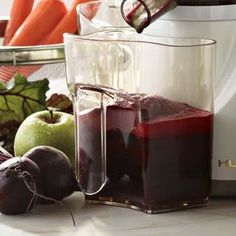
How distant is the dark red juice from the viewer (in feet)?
2.45

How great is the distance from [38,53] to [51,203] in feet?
0.81

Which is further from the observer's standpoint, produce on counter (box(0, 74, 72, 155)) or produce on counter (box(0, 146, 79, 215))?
produce on counter (box(0, 74, 72, 155))

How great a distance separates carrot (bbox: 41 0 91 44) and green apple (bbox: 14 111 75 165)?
0.98 feet

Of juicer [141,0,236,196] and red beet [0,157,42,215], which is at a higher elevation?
juicer [141,0,236,196]

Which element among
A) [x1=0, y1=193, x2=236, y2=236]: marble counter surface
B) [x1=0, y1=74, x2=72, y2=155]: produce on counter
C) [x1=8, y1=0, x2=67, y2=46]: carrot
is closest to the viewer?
[x1=0, y1=193, x2=236, y2=236]: marble counter surface

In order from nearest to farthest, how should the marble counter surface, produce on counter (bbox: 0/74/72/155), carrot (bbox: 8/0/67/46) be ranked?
the marble counter surface, produce on counter (bbox: 0/74/72/155), carrot (bbox: 8/0/67/46)

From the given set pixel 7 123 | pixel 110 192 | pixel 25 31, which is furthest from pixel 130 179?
pixel 25 31

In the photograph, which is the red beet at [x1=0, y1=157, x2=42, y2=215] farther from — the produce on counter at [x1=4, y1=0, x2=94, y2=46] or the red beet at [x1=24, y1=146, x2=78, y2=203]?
the produce on counter at [x1=4, y1=0, x2=94, y2=46]

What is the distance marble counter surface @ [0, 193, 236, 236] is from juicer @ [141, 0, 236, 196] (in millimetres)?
37

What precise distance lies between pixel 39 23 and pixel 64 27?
0.03m

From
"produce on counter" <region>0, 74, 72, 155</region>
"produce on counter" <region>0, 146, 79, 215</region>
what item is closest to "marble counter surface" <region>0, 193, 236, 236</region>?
"produce on counter" <region>0, 146, 79, 215</region>

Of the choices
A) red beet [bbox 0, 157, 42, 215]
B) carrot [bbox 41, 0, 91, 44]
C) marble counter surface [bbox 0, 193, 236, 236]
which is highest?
carrot [bbox 41, 0, 91, 44]

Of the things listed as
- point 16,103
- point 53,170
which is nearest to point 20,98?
point 16,103

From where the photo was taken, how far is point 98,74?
0.79 metres
